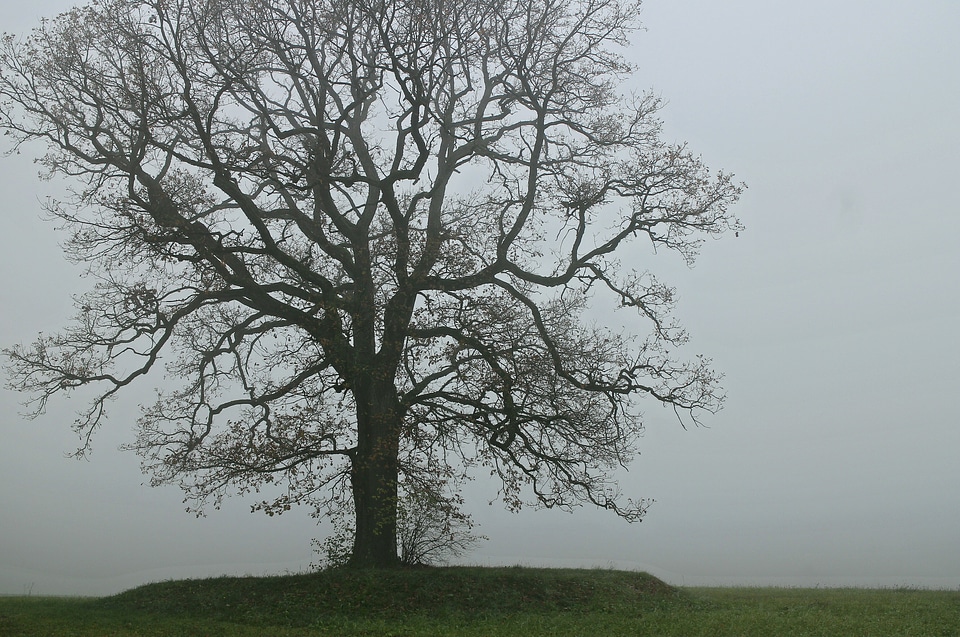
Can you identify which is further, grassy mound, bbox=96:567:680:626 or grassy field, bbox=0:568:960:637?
grassy mound, bbox=96:567:680:626

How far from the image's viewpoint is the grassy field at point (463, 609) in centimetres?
1282

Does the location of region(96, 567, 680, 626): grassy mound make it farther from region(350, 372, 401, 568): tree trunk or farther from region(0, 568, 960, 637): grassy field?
region(350, 372, 401, 568): tree trunk

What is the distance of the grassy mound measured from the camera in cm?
1398

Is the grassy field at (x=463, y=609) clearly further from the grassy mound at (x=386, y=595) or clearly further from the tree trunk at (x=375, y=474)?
the tree trunk at (x=375, y=474)

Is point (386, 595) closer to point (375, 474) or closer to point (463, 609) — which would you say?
point (463, 609)

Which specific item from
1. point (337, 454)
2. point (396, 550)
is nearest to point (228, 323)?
point (337, 454)

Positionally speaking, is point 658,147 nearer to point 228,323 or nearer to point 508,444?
point 508,444

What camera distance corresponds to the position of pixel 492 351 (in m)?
15.4

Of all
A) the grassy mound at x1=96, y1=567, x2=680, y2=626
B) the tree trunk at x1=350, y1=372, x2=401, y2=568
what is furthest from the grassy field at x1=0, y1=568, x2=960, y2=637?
the tree trunk at x1=350, y1=372, x2=401, y2=568

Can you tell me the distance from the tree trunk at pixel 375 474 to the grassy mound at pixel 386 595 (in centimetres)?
81

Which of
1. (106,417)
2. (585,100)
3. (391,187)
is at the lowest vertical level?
(106,417)

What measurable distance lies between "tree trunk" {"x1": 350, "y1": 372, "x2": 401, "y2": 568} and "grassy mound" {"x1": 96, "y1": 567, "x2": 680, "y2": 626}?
2.66 ft

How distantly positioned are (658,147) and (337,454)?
950 centimetres

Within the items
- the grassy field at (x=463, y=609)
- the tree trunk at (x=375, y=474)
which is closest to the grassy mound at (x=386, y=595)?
the grassy field at (x=463, y=609)
